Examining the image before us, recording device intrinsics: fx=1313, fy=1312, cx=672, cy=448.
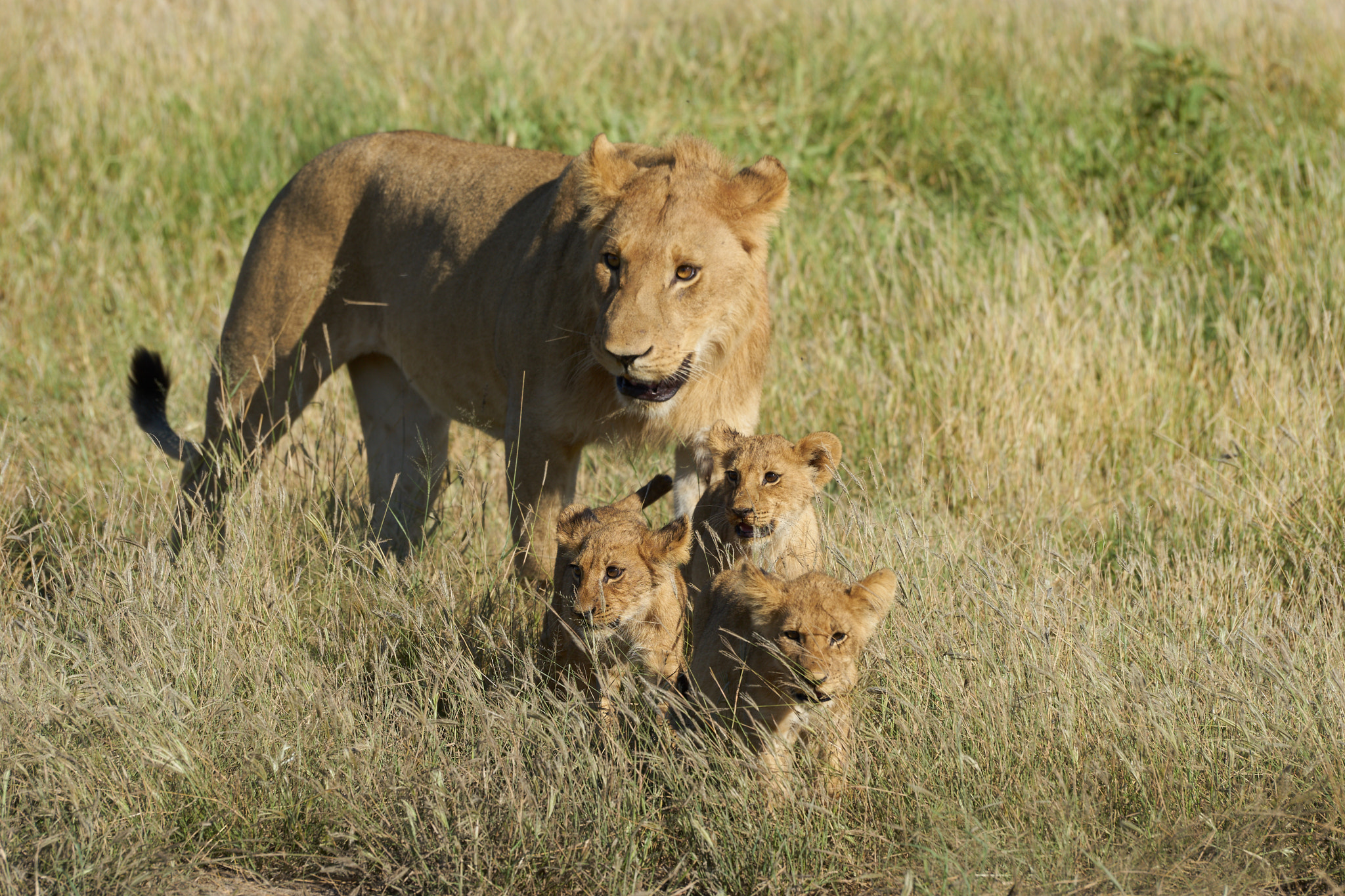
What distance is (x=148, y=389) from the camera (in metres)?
5.06

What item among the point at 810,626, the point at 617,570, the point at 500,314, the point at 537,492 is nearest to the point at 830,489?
the point at 537,492

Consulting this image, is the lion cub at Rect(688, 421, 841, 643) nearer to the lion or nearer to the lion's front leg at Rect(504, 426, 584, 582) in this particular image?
the lion

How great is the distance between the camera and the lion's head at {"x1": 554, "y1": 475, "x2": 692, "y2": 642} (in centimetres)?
317

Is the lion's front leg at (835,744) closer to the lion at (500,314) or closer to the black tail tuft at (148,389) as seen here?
the lion at (500,314)

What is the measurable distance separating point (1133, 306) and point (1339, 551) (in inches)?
82.6

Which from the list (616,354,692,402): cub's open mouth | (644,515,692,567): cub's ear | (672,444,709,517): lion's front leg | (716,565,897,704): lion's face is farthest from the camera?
(672,444,709,517): lion's front leg

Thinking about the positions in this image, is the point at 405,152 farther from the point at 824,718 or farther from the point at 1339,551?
the point at 1339,551

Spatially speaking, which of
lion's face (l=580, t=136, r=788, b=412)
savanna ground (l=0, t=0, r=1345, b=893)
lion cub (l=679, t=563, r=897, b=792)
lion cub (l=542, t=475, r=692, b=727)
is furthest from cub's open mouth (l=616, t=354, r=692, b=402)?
lion cub (l=679, t=563, r=897, b=792)

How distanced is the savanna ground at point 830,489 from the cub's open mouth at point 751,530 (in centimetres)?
36

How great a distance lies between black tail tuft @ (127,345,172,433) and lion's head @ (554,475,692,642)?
2310mm

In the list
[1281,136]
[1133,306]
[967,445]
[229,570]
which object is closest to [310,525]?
[229,570]

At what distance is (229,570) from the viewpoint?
401 centimetres

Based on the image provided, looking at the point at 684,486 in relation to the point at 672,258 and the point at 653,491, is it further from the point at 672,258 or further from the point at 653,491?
the point at 672,258

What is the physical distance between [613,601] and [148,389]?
272 cm
